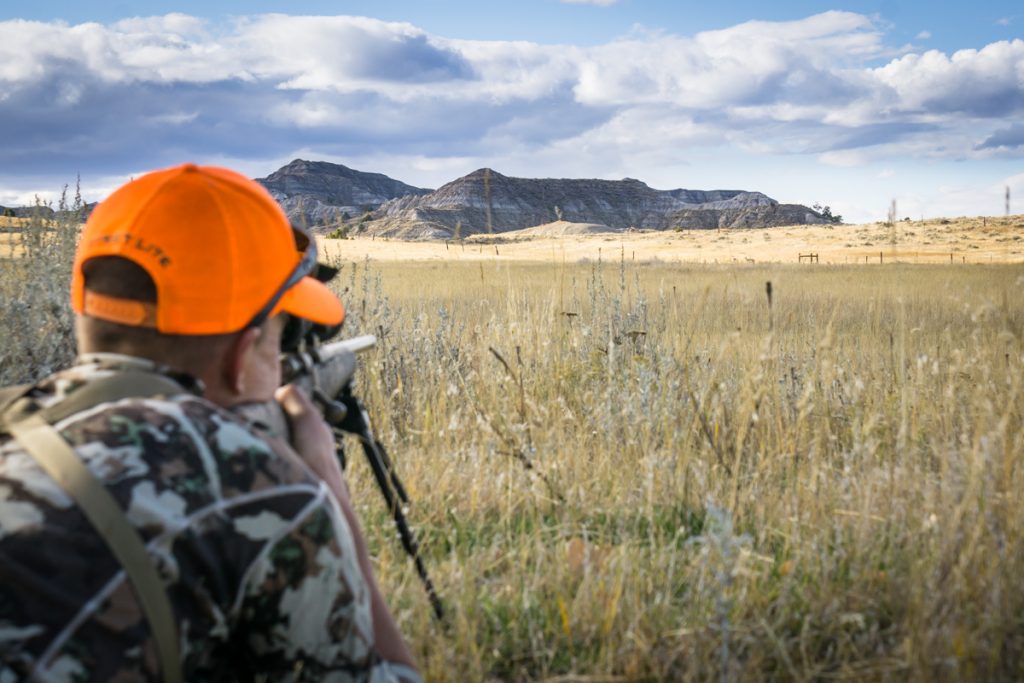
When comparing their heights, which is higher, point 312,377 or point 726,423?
point 312,377

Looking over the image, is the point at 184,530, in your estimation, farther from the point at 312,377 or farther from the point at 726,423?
the point at 726,423

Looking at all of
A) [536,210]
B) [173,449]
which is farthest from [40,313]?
[536,210]

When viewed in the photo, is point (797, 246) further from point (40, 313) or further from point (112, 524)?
point (112, 524)

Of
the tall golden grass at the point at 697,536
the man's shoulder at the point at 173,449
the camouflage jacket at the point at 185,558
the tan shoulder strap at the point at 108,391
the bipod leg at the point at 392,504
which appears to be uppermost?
the tan shoulder strap at the point at 108,391

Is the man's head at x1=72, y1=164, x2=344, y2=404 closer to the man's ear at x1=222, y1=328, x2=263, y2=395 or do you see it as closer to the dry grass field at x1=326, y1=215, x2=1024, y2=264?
the man's ear at x1=222, y1=328, x2=263, y2=395

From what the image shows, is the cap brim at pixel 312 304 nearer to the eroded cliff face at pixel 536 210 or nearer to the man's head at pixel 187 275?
the man's head at pixel 187 275

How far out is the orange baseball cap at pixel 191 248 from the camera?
4.51ft

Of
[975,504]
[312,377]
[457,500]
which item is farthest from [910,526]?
[312,377]

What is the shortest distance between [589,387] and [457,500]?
2128mm

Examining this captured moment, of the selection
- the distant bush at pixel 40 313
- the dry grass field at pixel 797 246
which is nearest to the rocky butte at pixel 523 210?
the dry grass field at pixel 797 246

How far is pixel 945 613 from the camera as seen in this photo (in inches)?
99.0

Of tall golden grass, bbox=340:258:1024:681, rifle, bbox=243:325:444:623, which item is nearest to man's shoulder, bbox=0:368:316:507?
rifle, bbox=243:325:444:623

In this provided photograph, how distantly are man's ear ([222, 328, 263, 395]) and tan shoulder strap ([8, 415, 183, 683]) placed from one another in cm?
36

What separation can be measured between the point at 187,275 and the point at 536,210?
17762cm
